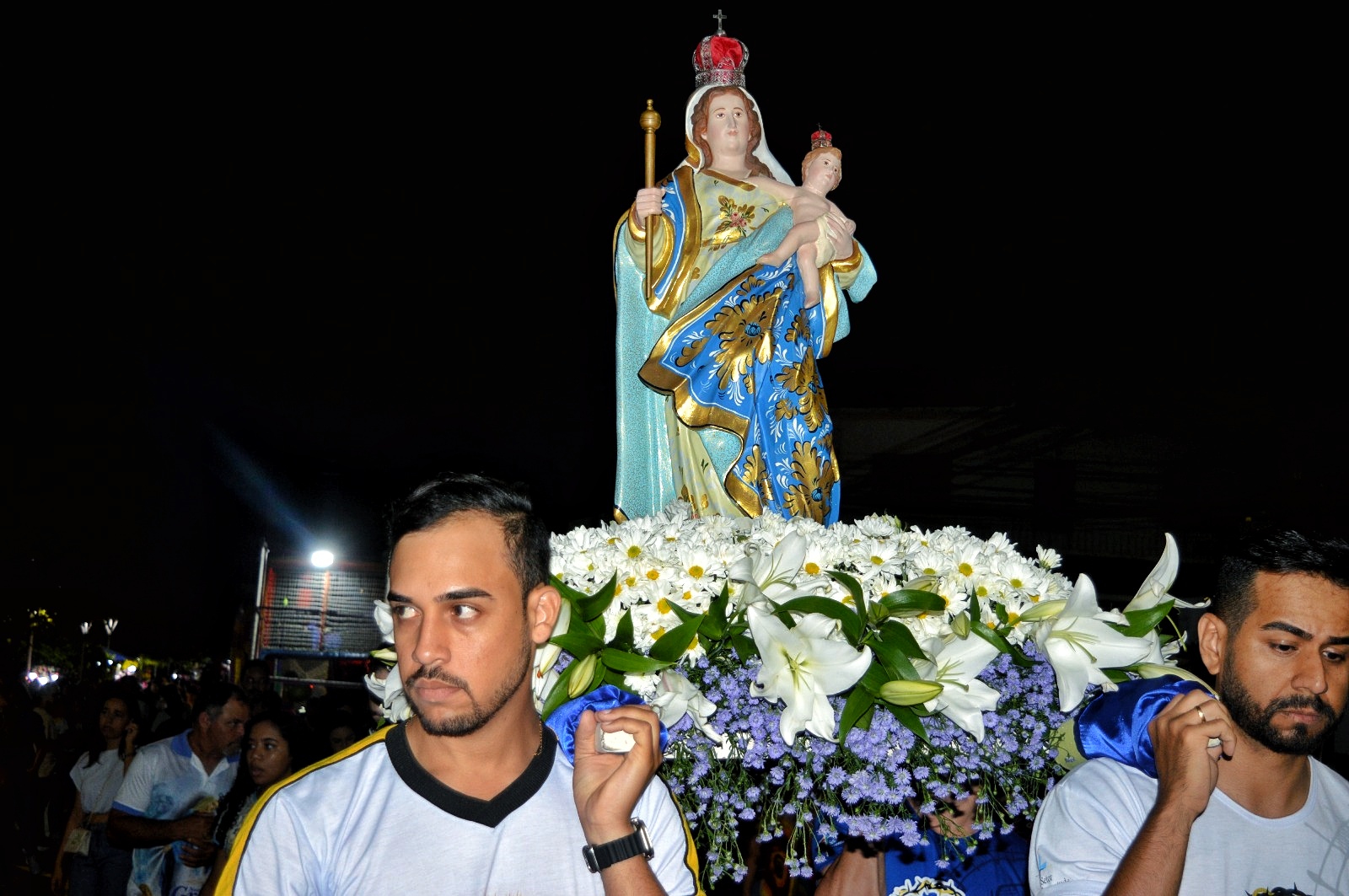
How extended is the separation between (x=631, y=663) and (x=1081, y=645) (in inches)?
29.6

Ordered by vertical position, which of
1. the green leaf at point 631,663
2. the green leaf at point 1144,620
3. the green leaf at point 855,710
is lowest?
the green leaf at point 855,710

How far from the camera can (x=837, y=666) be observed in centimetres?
179

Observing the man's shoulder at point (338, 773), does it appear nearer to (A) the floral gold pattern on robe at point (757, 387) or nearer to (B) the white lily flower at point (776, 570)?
(B) the white lily flower at point (776, 570)

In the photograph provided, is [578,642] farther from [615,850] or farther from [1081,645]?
[1081,645]

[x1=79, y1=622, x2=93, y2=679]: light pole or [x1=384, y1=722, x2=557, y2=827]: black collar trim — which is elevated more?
[x1=384, y1=722, x2=557, y2=827]: black collar trim

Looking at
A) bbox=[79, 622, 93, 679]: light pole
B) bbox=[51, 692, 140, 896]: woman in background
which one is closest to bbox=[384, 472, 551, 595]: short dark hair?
bbox=[51, 692, 140, 896]: woman in background

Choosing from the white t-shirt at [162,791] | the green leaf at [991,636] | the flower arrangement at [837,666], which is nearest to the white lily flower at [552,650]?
the flower arrangement at [837,666]

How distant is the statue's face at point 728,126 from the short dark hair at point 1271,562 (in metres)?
1.75

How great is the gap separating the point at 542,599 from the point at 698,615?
0.31 meters

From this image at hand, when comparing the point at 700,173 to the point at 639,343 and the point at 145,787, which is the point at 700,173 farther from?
the point at 145,787

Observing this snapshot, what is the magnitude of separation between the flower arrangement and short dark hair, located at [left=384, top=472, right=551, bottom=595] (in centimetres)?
21

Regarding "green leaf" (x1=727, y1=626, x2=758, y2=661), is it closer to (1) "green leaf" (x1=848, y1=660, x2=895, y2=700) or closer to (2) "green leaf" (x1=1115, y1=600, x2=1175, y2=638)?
(1) "green leaf" (x1=848, y1=660, x2=895, y2=700)

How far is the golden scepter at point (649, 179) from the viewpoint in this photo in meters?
2.98

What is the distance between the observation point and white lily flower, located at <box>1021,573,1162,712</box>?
1927 millimetres
